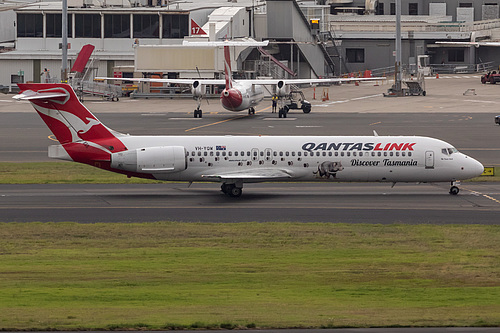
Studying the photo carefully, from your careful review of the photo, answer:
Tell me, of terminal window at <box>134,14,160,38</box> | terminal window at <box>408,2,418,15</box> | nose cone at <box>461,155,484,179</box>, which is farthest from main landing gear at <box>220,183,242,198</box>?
terminal window at <box>408,2,418,15</box>

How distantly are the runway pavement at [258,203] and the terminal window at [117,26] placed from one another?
240ft

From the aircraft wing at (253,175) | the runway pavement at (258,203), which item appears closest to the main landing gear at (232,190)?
the runway pavement at (258,203)

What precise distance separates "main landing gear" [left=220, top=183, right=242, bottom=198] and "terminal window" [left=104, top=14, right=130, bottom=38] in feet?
259

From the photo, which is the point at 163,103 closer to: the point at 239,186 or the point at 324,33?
the point at 324,33

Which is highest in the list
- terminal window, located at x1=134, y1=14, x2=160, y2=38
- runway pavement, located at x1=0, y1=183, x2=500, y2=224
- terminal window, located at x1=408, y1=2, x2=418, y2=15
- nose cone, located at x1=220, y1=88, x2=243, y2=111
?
terminal window, located at x1=408, y1=2, x2=418, y2=15

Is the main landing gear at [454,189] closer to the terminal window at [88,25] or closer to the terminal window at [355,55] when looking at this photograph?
the terminal window at [88,25]

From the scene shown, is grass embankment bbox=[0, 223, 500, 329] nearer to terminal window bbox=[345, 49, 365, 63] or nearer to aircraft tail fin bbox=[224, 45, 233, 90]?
aircraft tail fin bbox=[224, 45, 233, 90]

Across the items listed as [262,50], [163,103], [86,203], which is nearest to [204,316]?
[86,203]

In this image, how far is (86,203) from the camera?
132ft

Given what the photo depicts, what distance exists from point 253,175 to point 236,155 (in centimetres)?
137

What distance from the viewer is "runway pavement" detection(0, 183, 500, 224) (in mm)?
36125

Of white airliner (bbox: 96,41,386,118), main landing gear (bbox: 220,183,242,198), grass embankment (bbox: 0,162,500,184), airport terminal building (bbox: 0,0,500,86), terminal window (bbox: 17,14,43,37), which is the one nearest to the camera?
main landing gear (bbox: 220,183,242,198)

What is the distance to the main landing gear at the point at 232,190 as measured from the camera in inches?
1639

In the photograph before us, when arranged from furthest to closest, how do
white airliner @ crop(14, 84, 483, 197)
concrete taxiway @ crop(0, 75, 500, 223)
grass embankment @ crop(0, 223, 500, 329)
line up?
1. white airliner @ crop(14, 84, 483, 197)
2. concrete taxiway @ crop(0, 75, 500, 223)
3. grass embankment @ crop(0, 223, 500, 329)
